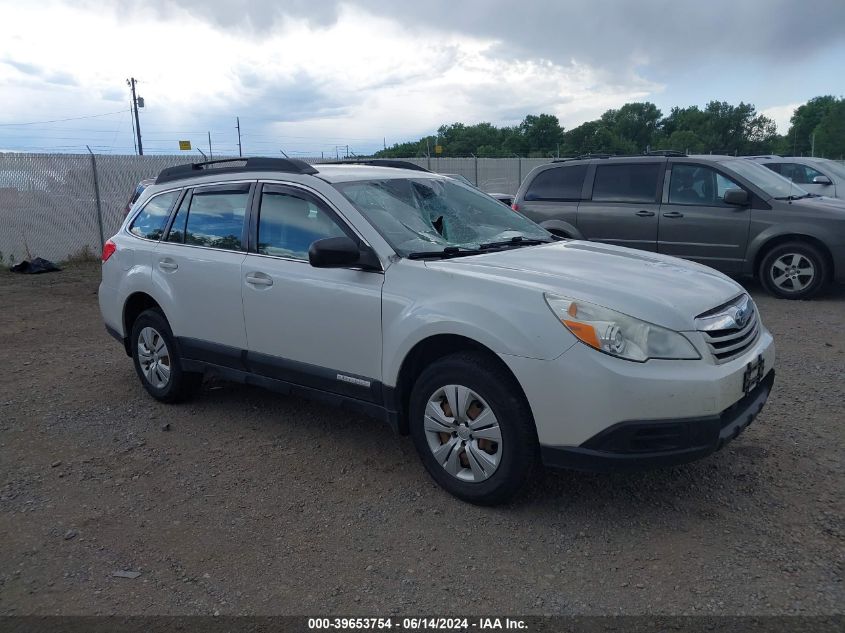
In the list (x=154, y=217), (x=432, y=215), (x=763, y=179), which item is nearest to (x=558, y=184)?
(x=763, y=179)

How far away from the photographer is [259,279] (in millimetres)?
4555

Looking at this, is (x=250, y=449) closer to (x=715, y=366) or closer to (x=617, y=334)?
(x=617, y=334)

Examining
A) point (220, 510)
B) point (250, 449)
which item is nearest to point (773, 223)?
point (250, 449)

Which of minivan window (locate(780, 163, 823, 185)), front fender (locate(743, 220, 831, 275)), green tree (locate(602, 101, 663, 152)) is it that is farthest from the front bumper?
green tree (locate(602, 101, 663, 152))

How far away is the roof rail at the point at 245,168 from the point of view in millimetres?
4652

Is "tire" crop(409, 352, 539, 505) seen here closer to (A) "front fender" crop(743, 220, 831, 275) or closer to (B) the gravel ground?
(B) the gravel ground

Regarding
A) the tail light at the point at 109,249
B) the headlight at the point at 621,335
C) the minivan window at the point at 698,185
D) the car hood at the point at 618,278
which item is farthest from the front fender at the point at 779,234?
the tail light at the point at 109,249

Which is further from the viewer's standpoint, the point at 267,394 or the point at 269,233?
the point at 267,394

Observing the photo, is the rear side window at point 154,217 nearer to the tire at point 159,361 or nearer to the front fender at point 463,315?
the tire at point 159,361

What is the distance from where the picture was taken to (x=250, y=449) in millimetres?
4684

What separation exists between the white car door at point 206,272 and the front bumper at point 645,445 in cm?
247

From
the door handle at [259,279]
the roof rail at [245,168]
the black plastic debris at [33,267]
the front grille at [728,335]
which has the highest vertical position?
the roof rail at [245,168]

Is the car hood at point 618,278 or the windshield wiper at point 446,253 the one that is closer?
the car hood at point 618,278

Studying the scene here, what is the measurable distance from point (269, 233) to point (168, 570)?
2.19 m
